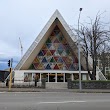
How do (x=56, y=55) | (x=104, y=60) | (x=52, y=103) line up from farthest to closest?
1. (x=104, y=60)
2. (x=56, y=55)
3. (x=52, y=103)

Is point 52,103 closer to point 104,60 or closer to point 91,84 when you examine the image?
point 91,84

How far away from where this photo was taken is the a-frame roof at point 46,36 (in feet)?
155

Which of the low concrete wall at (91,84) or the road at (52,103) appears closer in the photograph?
the road at (52,103)

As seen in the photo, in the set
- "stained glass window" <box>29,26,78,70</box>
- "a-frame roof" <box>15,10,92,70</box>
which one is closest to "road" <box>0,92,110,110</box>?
"a-frame roof" <box>15,10,92,70</box>

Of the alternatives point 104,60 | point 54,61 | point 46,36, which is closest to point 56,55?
point 54,61

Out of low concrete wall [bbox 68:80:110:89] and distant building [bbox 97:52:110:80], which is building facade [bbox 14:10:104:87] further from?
low concrete wall [bbox 68:80:110:89]

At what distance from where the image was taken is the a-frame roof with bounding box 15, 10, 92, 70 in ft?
155

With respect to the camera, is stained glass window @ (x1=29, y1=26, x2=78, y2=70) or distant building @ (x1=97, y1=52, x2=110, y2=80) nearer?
distant building @ (x1=97, y1=52, x2=110, y2=80)

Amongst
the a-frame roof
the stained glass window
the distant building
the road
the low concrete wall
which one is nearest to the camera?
the road

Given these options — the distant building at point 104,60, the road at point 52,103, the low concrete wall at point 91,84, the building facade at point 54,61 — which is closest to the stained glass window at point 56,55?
the building facade at point 54,61

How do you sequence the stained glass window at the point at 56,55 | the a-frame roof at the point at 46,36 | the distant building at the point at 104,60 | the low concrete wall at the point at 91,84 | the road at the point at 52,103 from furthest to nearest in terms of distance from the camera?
the stained glass window at the point at 56,55, the distant building at the point at 104,60, the a-frame roof at the point at 46,36, the low concrete wall at the point at 91,84, the road at the point at 52,103

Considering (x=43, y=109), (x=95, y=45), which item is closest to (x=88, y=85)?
(x=95, y=45)

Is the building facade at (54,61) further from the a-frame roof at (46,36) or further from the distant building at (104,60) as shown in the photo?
the distant building at (104,60)

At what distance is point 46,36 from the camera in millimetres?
50875
